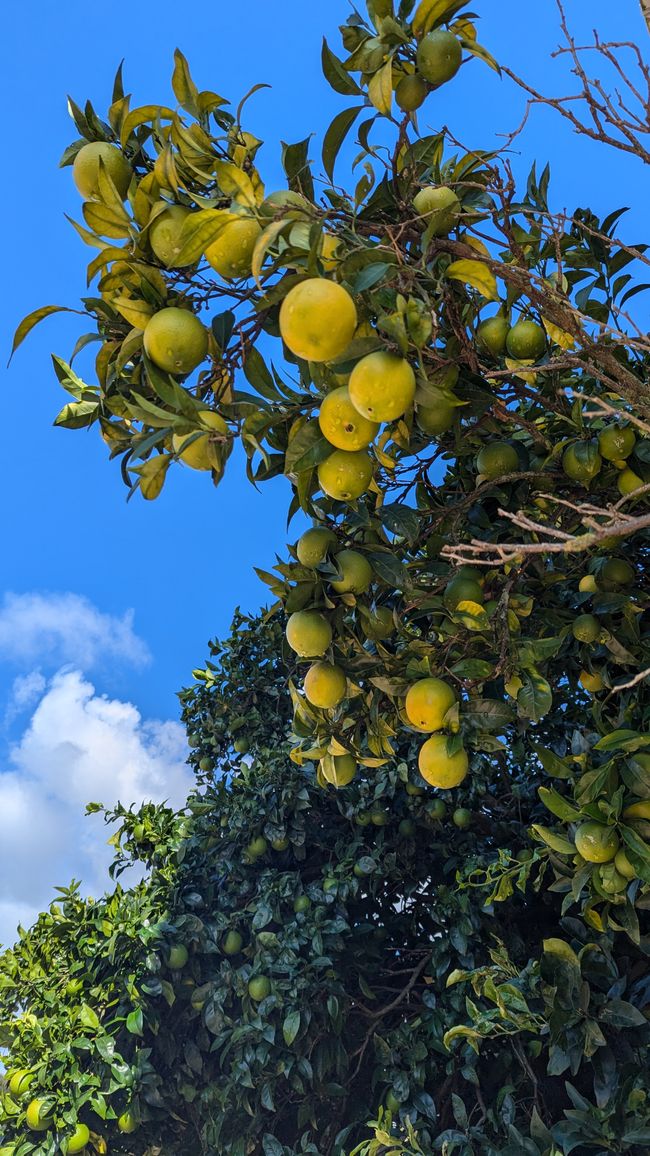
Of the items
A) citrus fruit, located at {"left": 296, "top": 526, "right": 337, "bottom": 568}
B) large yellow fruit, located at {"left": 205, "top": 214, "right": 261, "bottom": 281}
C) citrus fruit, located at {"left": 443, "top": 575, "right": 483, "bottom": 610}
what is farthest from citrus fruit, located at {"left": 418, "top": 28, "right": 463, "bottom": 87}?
citrus fruit, located at {"left": 443, "top": 575, "right": 483, "bottom": 610}

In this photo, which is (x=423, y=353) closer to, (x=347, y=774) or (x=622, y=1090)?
(x=347, y=774)

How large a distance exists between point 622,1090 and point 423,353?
2.00 m

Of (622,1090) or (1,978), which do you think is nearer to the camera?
(622,1090)

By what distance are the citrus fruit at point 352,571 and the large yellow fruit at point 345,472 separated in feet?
0.81

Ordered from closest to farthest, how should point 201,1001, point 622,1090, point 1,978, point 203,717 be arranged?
point 622,1090 < point 201,1001 < point 1,978 < point 203,717

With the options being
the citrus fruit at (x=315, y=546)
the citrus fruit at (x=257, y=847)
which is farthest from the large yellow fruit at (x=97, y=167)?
the citrus fruit at (x=257, y=847)

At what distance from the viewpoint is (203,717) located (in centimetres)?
473

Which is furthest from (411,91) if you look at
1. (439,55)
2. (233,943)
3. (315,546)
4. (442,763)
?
(233,943)

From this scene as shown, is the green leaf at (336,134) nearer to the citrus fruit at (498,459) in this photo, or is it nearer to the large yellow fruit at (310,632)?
the citrus fruit at (498,459)

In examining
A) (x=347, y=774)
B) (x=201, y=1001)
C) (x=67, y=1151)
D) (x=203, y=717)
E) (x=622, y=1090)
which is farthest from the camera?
(x=203, y=717)

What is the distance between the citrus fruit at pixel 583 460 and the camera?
2.07 metres

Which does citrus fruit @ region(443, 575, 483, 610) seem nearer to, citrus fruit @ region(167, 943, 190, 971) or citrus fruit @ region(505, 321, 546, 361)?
citrus fruit @ region(505, 321, 546, 361)

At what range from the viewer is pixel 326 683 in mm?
1999

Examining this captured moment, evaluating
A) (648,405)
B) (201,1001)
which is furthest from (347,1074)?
(648,405)
